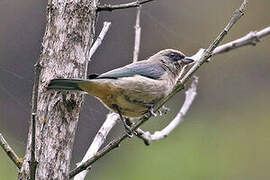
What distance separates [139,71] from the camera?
4117 mm

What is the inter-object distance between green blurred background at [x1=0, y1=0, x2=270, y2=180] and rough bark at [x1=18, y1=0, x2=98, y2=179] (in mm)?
4147

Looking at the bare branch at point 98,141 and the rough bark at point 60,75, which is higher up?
the rough bark at point 60,75

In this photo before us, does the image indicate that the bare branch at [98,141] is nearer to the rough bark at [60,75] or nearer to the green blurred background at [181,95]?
the rough bark at [60,75]

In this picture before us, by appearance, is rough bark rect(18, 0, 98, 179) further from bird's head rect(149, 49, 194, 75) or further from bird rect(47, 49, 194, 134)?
bird's head rect(149, 49, 194, 75)

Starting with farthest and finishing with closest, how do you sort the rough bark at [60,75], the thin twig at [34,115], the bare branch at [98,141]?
the bare branch at [98,141] → the rough bark at [60,75] → the thin twig at [34,115]

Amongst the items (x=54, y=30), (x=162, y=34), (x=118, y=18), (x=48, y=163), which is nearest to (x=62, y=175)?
(x=48, y=163)

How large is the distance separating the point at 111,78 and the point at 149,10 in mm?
5729

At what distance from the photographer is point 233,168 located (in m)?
10.6

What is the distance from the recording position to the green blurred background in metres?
8.64

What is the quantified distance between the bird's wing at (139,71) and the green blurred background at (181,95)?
311cm

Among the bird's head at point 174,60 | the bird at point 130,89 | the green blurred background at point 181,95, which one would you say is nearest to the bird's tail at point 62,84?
the bird at point 130,89

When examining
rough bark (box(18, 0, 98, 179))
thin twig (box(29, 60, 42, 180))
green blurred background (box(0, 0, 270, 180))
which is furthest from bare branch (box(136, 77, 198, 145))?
green blurred background (box(0, 0, 270, 180))

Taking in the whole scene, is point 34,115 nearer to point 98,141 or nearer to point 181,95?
point 98,141

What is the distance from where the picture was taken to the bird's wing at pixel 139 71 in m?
3.89
